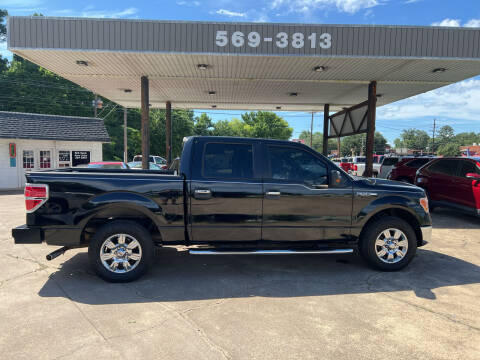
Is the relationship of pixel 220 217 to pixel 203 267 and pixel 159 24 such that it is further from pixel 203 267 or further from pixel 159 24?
pixel 159 24

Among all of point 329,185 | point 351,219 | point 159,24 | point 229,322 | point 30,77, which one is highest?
point 30,77

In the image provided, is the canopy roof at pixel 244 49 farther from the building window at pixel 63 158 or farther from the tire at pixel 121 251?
the building window at pixel 63 158

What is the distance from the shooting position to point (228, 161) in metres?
4.47

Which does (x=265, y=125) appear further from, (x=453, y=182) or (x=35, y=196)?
(x=35, y=196)

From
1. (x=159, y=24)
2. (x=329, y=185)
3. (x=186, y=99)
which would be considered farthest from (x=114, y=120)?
(x=329, y=185)

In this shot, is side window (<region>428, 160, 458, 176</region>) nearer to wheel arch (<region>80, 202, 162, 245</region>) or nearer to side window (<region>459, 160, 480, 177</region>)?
side window (<region>459, 160, 480, 177</region>)

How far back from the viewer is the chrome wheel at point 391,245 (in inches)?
186

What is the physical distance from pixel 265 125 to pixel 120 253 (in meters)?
79.8

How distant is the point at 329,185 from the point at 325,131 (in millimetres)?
13180

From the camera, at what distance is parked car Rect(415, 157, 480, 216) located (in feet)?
26.6

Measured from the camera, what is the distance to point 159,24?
8.49m

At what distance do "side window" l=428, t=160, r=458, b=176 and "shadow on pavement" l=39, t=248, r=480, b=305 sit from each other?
14.7 ft

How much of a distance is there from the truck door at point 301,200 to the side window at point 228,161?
30cm

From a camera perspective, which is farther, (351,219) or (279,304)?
(351,219)
